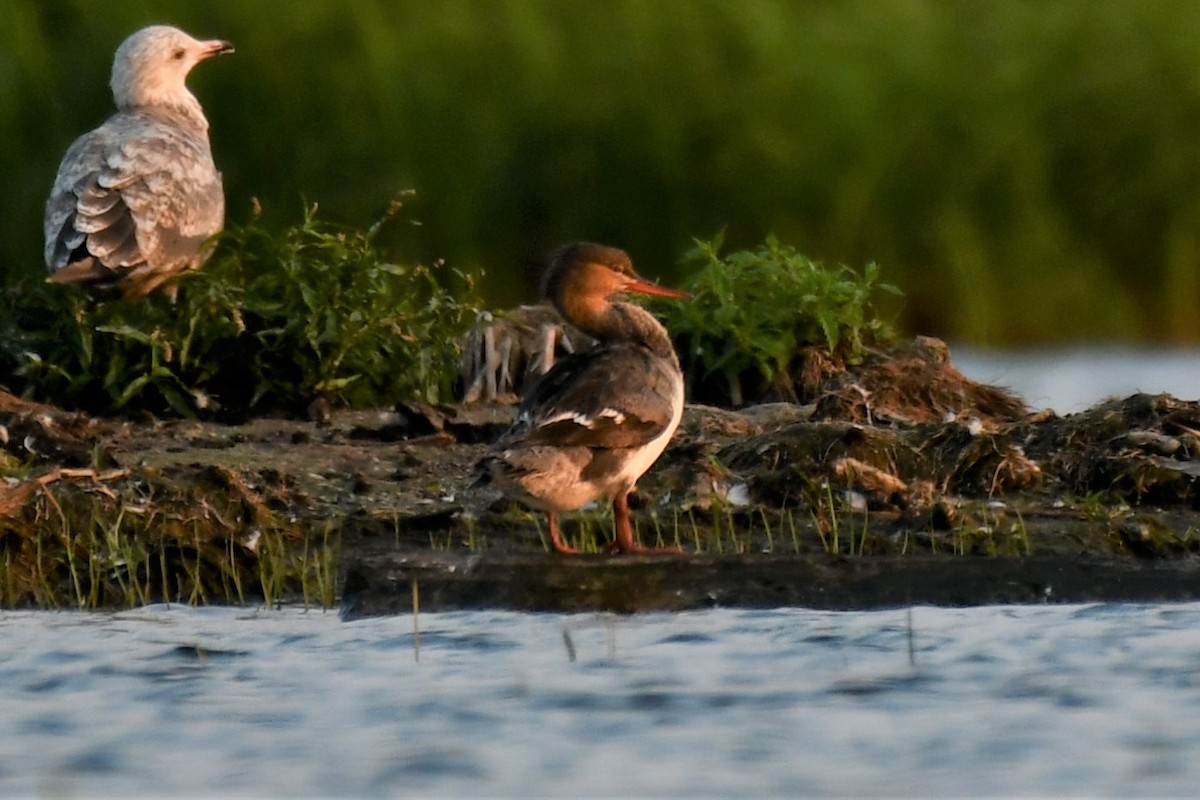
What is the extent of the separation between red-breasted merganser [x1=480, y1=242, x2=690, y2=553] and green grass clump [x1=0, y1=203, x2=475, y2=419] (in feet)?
7.43

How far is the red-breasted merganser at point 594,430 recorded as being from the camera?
7145mm

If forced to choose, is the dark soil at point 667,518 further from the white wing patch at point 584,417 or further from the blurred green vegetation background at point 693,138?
the blurred green vegetation background at point 693,138

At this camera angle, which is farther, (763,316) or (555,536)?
(763,316)

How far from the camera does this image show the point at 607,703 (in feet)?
19.9

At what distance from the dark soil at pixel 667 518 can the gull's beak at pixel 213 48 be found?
2.60m

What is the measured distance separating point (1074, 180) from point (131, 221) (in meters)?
4.62

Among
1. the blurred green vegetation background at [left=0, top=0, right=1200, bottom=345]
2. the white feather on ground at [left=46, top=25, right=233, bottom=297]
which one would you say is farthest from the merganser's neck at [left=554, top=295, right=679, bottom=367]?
the blurred green vegetation background at [left=0, top=0, right=1200, bottom=345]

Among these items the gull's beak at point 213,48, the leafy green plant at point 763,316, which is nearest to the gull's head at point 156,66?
the gull's beak at point 213,48

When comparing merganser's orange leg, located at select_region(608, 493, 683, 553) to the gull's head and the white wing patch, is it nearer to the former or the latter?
the white wing patch

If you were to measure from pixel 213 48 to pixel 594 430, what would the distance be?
15.9 ft

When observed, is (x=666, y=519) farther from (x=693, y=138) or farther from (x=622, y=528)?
(x=693, y=138)

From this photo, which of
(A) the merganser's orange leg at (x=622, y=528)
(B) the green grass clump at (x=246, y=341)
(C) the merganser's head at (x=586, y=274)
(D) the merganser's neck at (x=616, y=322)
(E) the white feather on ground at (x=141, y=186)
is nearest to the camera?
(A) the merganser's orange leg at (x=622, y=528)

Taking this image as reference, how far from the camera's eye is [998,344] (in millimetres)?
11422

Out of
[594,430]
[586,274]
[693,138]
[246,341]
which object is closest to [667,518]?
[586,274]
